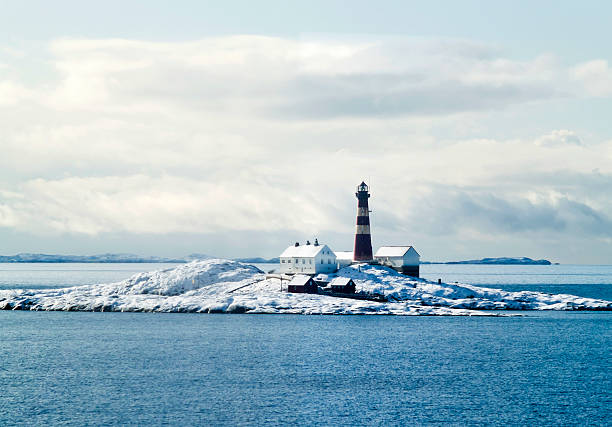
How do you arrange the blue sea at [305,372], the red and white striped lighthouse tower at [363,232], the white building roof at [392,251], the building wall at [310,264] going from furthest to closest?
the white building roof at [392,251]
the red and white striped lighthouse tower at [363,232]
the building wall at [310,264]
the blue sea at [305,372]

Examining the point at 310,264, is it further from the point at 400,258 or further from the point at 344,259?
→ the point at 400,258

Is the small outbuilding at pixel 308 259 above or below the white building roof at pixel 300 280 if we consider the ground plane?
above

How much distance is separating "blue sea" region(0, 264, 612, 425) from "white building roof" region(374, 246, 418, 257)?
32.9 metres

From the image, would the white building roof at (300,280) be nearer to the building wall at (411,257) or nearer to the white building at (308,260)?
the white building at (308,260)

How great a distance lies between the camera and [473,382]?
50531 mm

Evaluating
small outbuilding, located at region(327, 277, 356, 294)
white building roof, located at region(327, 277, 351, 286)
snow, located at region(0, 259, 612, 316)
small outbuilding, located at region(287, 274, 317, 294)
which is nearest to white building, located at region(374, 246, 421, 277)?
snow, located at region(0, 259, 612, 316)

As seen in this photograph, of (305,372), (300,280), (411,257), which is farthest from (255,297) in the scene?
(305,372)

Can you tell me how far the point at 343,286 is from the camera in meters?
103

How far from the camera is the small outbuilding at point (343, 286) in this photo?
102688mm

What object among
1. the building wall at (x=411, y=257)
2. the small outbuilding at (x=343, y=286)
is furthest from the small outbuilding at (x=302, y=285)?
the building wall at (x=411, y=257)

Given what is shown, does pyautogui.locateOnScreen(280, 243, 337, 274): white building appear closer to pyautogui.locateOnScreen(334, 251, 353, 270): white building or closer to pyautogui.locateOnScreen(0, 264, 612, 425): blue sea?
pyautogui.locateOnScreen(334, 251, 353, 270): white building

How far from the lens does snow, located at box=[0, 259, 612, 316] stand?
96.4 meters

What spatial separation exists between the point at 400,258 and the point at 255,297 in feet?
99.4

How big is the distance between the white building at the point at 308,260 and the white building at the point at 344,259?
15.8 ft
